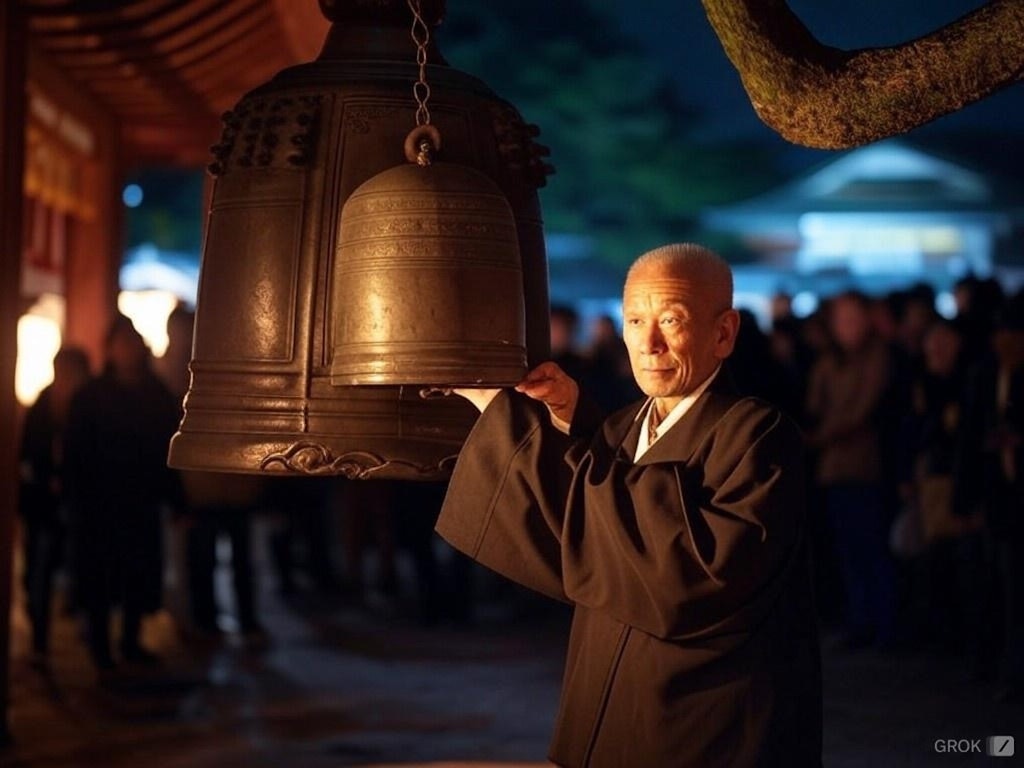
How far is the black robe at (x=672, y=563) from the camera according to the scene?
11.3ft

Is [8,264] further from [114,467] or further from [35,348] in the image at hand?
[35,348]

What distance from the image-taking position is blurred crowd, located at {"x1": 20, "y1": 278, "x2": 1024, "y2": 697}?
8.70m

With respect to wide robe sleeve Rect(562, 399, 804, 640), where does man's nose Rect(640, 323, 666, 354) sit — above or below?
above

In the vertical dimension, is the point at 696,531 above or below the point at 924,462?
below

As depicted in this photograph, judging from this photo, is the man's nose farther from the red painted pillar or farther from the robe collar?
the red painted pillar

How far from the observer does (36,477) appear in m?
10.1

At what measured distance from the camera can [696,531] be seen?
3.44 meters

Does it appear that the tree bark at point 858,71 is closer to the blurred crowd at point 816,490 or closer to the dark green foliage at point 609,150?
the blurred crowd at point 816,490

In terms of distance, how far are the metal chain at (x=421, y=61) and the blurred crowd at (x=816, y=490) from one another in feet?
16.2

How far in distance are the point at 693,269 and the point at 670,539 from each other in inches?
24.7

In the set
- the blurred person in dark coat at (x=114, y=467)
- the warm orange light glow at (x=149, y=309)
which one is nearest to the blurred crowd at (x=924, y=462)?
the blurred person in dark coat at (x=114, y=467)

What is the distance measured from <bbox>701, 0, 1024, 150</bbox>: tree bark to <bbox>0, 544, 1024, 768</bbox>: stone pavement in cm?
345

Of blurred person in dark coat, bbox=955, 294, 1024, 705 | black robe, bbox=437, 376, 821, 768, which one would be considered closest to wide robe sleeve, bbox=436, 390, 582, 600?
black robe, bbox=437, 376, 821, 768

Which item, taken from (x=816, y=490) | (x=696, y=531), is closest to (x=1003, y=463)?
(x=816, y=490)
